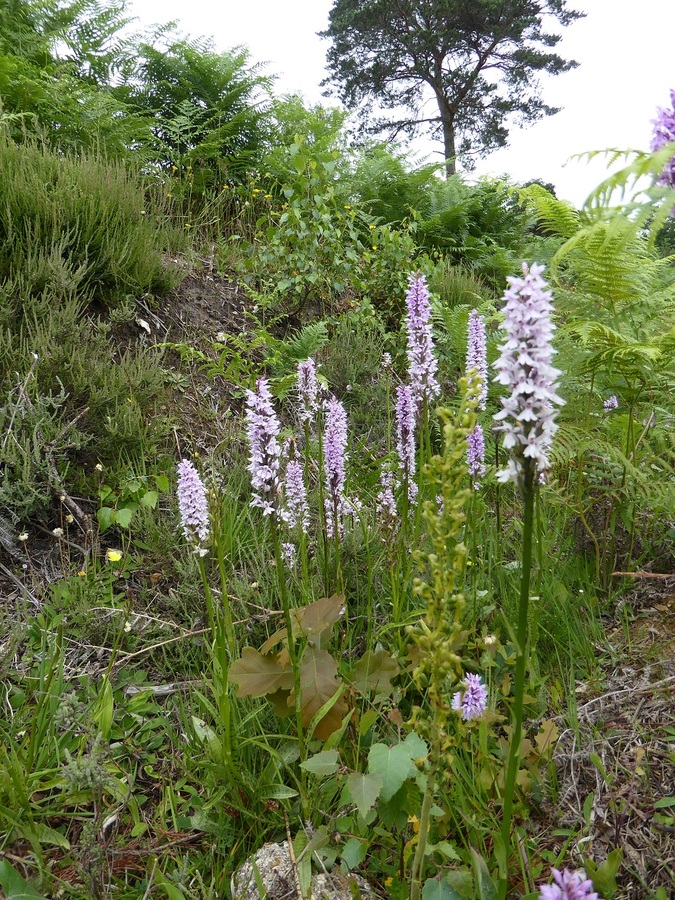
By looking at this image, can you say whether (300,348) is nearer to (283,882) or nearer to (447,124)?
(283,882)

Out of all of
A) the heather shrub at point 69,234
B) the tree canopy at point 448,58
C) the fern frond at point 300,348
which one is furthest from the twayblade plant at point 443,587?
the tree canopy at point 448,58

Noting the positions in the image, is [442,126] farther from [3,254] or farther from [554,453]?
[554,453]

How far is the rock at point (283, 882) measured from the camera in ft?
4.46

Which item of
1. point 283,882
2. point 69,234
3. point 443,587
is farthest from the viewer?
point 69,234

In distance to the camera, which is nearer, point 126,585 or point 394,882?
point 394,882

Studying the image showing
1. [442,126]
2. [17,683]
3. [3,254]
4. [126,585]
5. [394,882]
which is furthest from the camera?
[442,126]

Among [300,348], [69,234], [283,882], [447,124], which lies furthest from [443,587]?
[447,124]

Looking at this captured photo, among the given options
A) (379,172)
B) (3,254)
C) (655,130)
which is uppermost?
(379,172)

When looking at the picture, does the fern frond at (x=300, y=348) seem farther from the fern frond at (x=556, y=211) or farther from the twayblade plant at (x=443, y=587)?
the twayblade plant at (x=443, y=587)

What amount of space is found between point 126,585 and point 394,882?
1698 millimetres

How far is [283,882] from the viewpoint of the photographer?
4.51 feet

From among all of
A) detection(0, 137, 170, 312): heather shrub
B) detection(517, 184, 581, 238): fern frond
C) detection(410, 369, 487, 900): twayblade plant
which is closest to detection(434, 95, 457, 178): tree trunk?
detection(0, 137, 170, 312): heather shrub

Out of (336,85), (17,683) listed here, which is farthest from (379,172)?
(336,85)

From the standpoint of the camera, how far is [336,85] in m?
16.2
